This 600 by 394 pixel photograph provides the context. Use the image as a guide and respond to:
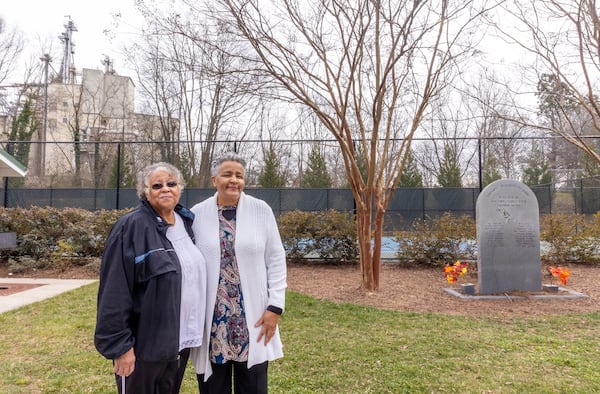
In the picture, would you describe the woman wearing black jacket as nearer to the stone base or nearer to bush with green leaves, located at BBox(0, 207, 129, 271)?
the stone base

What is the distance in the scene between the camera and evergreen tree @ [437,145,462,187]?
1802 cm

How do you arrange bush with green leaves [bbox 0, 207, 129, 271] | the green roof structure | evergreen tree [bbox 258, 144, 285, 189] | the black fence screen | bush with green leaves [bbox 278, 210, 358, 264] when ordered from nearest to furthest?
the green roof structure → bush with green leaves [bbox 0, 207, 129, 271] → bush with green leaves [bbox 278, 210, 358, 264] → the black fence screen → evergreen tree [bbox 258, 144, 285, 189]

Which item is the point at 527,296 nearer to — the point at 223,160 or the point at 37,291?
the point at 223,160

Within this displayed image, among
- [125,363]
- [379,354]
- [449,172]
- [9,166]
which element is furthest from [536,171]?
[125,363]

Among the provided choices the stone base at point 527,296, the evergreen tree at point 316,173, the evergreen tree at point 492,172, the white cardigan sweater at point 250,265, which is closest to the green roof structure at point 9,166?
the white cardigan sweater at point 250,265

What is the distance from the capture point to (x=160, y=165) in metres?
2.02

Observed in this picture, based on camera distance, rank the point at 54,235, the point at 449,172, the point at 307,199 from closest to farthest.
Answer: the point at 54,235 → the point at 307,199 → the point at 449,172

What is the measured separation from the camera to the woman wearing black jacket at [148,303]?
62.9 inches

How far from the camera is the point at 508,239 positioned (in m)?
6.43

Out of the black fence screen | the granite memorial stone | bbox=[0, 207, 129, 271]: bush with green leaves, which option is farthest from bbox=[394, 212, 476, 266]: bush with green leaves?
bbox=[0, 207, 129, 271]: bush with green leaves

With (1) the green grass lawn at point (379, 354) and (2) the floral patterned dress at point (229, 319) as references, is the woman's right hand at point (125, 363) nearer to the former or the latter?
(2) the floral patterned dress at point (229, 319)

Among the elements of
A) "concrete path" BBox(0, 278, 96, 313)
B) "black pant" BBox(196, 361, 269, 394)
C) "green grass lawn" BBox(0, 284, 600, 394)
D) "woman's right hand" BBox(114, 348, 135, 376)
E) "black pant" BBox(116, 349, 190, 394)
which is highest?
"woman's right hand" BBox(114, 348, 135, 376)

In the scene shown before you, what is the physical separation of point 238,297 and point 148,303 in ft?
1.57

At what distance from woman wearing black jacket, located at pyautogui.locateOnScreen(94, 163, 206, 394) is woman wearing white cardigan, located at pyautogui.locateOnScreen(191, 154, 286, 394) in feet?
0.34
